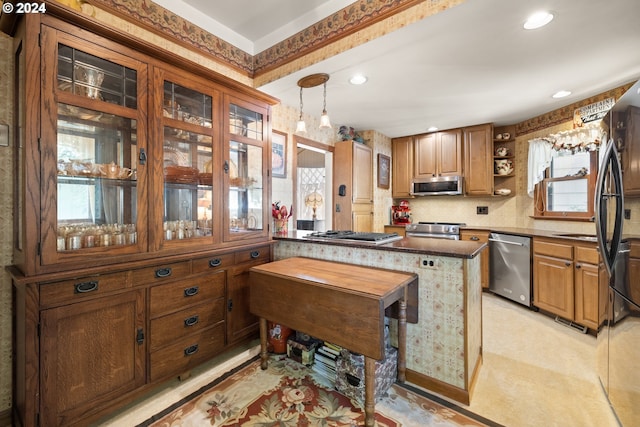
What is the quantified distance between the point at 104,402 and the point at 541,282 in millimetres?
3912

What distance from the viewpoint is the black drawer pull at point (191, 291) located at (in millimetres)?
1797

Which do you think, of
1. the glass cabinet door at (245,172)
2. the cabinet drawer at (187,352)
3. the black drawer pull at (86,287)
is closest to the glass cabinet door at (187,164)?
the glass cabinet door at (245,172)

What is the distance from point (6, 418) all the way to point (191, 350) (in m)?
0.94

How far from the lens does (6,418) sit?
58.1 inches

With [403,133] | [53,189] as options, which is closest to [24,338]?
[53,189]

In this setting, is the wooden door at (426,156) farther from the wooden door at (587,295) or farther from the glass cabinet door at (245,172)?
the glass cabinet door at (245,172)

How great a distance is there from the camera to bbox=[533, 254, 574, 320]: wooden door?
2.65 m

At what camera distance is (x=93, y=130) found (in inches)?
59.5

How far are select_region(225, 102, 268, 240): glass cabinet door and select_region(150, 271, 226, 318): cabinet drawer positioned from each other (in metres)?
0.35

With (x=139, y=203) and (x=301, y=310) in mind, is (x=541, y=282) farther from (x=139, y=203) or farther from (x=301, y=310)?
(x=139, y=203)

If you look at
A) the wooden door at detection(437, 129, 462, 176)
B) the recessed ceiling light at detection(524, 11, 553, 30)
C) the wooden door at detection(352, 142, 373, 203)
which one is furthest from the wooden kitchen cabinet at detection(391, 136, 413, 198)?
the recessed ceiling light at detection(524, 11, 553, 30)

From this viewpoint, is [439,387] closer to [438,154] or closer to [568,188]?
[568,188]

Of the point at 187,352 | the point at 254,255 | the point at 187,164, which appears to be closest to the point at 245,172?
the point at 187,164

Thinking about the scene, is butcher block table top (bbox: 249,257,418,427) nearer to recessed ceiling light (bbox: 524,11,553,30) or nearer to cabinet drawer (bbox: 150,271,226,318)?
cabinet drawer (bbox: 150,271,226,318)
